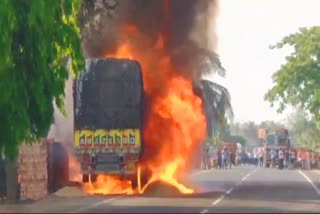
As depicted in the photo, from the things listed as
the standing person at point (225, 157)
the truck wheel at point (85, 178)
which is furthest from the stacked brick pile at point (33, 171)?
the standing person at point (225, 157)

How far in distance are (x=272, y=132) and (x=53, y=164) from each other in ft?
161

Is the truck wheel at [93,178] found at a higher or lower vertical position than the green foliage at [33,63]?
lower

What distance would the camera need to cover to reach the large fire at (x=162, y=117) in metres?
36.9

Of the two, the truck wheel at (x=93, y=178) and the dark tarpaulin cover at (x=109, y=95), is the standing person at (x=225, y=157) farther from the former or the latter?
the dark tarpaulin cover at (x=109, y=95)

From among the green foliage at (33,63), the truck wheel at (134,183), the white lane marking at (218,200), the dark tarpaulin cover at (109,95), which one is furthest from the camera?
the truck wheel at (134,183)

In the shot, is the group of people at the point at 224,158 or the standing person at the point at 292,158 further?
the group of people at the point at 224,158

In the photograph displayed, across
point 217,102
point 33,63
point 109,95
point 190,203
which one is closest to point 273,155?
point 217,102

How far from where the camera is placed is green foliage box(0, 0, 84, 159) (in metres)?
21.1

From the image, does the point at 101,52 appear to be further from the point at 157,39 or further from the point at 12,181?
the point at 12,181

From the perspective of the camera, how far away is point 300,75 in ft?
245

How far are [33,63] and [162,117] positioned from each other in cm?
1571

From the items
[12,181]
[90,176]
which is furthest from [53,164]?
[12,181]

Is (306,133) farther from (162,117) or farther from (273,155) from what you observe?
(162,117)

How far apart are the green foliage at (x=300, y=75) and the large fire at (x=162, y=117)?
112ft
